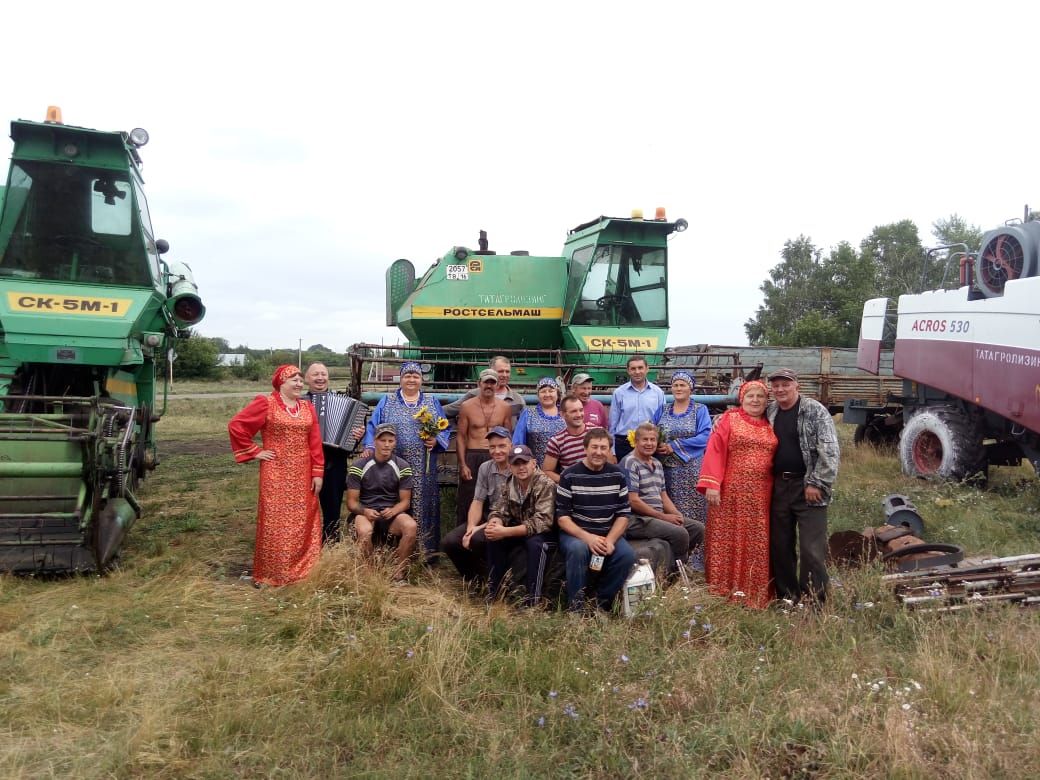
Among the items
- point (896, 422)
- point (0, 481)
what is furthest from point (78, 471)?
point (896, 422)

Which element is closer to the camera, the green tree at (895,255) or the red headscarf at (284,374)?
the red headscarf at (284,374)

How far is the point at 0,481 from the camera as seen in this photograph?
5.04 meters

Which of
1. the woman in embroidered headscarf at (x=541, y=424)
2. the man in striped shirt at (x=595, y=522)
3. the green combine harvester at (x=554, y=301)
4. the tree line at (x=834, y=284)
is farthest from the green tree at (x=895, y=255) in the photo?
the man in striped shirt at (x=595, y=522)

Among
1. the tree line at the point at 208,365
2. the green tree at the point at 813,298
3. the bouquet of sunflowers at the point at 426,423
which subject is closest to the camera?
the bouquet of sunflowers at the point at 426,423

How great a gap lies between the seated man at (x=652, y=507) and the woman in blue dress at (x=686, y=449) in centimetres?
55

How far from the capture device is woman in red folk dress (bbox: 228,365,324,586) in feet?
17.4

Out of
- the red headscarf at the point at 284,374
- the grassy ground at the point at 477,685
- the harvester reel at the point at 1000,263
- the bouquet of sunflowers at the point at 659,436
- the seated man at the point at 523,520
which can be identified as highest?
the harvester reel at the point at 1000,263

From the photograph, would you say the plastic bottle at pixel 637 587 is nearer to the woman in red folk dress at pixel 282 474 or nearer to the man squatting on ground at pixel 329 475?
the woman in red folk dress at pixel 282 474

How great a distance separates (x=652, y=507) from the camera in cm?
518

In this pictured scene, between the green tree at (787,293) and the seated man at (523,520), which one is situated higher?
the green tree at (787,293)

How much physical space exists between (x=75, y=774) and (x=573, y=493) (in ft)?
9.31

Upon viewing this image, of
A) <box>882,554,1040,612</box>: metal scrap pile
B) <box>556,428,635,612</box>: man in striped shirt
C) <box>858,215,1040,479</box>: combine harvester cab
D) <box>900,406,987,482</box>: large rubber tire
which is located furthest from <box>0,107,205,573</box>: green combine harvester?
<box>900,406,987,482</box>: large rubber tire

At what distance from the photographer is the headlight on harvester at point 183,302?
23.9ft

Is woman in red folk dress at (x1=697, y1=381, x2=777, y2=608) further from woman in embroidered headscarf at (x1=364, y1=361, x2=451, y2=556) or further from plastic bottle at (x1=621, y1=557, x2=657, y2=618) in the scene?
woman in embroidered headscarf at (x1=364, y1=361, x2=451, y2=556)
